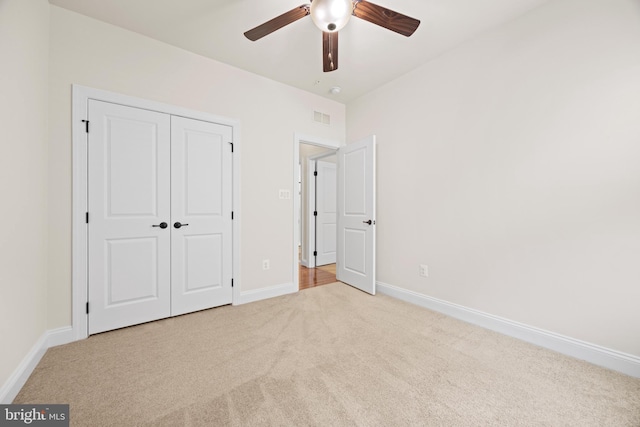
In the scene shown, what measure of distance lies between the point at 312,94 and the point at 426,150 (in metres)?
1.80

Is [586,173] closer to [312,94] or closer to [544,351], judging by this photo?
[544,351]

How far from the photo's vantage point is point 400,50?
2615 millimetres

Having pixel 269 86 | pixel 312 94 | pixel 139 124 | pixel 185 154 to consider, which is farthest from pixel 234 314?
pixel 312 94

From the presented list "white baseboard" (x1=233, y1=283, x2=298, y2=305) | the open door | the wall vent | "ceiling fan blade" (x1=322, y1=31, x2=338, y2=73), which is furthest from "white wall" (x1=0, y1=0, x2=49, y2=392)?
the open door

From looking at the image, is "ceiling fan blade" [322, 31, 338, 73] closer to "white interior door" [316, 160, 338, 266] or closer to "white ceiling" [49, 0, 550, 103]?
"white ceiling" [49, 0, 550, 103]

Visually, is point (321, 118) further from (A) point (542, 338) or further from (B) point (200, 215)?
(A) point (542, 338)

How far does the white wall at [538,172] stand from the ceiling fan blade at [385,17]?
112 cm

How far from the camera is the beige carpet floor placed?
4.38 feet

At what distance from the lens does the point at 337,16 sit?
1670 mm

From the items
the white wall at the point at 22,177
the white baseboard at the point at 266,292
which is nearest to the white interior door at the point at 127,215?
the white wall at the point at 22,177

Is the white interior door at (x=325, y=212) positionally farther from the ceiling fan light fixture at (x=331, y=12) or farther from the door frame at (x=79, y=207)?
the door frame at (x=79, y=207)

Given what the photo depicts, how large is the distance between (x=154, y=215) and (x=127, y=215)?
0.21m

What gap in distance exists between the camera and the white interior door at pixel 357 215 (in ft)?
10.7

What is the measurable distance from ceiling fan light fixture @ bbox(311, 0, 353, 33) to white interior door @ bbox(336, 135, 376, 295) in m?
1.65
